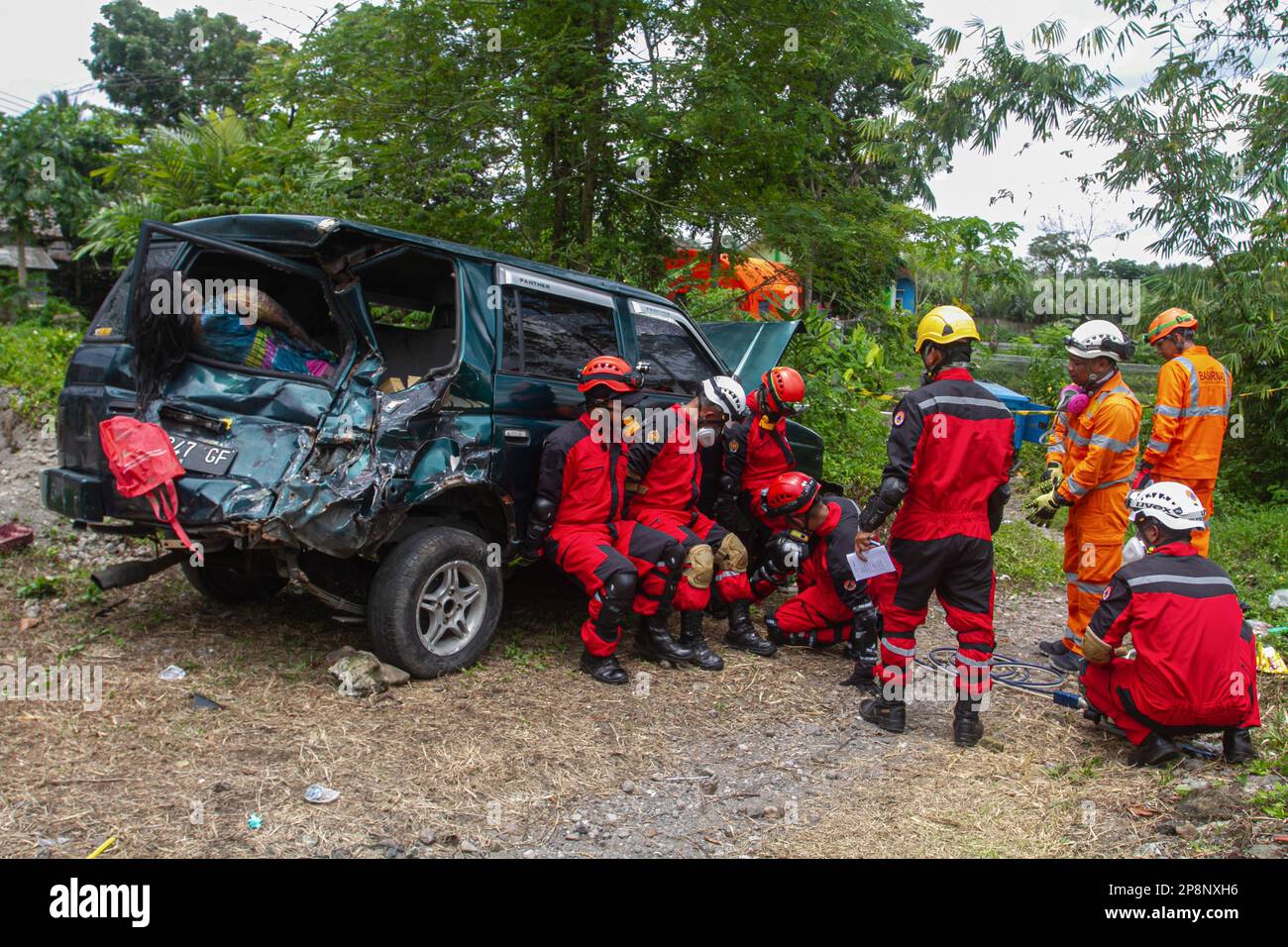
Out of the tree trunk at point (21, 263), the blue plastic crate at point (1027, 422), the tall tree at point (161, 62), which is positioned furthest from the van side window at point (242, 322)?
the tall tree at point (161, 62)

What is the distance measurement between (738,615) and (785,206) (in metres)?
3.77

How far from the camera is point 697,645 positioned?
5.32 meters

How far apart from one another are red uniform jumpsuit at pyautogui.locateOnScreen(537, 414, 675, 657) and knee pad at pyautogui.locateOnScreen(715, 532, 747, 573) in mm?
497

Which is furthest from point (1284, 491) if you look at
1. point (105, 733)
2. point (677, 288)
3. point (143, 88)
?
point (143, 88)

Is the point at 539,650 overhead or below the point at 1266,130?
below

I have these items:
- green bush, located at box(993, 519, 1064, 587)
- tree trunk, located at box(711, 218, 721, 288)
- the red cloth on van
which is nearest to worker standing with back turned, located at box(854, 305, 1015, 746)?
the red cloth on van

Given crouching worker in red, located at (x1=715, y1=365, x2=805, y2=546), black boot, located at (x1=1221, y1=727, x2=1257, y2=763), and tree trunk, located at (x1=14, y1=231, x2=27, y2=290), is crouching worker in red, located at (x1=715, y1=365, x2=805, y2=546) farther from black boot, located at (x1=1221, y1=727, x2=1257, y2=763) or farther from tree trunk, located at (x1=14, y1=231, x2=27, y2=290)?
tree trunk, located at (x1=14, y1=231, x2=27, y2=290)

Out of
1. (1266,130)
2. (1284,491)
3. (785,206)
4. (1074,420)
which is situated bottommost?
(1284,491)

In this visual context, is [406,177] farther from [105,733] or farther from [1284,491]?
[1284,491]

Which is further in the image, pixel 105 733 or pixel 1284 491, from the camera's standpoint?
pixel 1284 491

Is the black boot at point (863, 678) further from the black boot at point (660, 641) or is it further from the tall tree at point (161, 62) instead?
the tall tree at point (161, 62)

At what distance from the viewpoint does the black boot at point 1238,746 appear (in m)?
3.99

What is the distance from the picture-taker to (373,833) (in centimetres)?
321

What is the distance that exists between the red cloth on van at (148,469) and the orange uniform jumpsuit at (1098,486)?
459 centimetres
